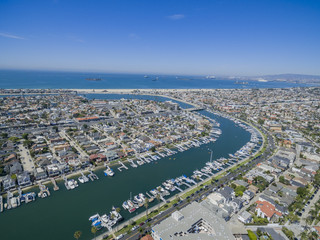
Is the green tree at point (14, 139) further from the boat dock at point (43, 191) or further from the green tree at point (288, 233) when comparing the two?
the green tree at point (288, 233)

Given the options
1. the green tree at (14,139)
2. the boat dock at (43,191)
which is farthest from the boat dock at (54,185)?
the green tree at (14,139)

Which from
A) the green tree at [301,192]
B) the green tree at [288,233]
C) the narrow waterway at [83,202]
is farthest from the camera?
the green tree at [301,192]

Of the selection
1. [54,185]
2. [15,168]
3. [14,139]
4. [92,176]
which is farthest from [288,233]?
[14,139]

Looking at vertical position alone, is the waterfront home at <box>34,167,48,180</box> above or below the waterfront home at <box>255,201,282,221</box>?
above

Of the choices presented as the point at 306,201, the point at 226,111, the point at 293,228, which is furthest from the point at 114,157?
the point at 226,111

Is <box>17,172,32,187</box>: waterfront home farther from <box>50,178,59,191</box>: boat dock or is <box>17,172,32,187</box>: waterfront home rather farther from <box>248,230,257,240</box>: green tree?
<box>248,230,257,240</box>: green tree

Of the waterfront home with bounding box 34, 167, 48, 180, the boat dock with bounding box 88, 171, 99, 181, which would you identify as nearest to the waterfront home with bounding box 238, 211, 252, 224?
the boat dock with bounding box 88, 171, 99, 181

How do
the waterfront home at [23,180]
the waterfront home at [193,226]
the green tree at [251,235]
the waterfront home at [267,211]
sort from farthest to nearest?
the waterfront home at [23,180], the waterfront home at [267,211], the green tree at [251,235], the waterfront home at [193,226]

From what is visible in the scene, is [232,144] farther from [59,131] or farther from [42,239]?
[59,131]
